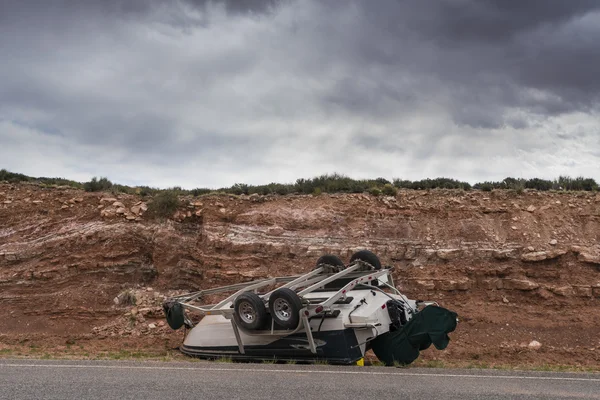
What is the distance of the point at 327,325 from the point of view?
34.1 ft

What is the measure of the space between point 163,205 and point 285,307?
36.4 feet

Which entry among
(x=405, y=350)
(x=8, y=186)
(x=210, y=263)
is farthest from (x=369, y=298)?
(x=8, y=186)

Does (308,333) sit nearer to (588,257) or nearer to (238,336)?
(238,336)

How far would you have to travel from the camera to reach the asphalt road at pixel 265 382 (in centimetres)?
730

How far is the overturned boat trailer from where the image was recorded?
10.2 m

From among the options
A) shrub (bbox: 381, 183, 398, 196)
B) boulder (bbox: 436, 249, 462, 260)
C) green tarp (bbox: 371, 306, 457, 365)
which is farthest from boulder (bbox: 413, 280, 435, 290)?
green tarp (bbox: 371, 306, 457, 365)

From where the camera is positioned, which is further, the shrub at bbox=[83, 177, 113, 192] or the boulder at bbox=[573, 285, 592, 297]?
the shrub at bbox=[83, 177, 113, 192]

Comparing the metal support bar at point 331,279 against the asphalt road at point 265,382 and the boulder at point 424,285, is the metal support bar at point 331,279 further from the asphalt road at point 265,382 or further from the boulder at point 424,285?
the boulder at point 424,285

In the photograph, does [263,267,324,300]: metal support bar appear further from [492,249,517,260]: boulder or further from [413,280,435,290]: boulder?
[492,249,517,260]: boulder

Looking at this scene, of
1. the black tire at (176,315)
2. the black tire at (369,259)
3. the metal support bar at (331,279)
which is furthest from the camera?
the black tire at (369,259)

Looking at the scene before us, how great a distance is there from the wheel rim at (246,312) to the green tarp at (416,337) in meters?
2.61

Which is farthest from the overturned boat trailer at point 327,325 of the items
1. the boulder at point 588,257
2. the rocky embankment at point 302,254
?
the boulder at point 588,257

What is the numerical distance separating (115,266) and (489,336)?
1274 cm

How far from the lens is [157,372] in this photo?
884 cm
